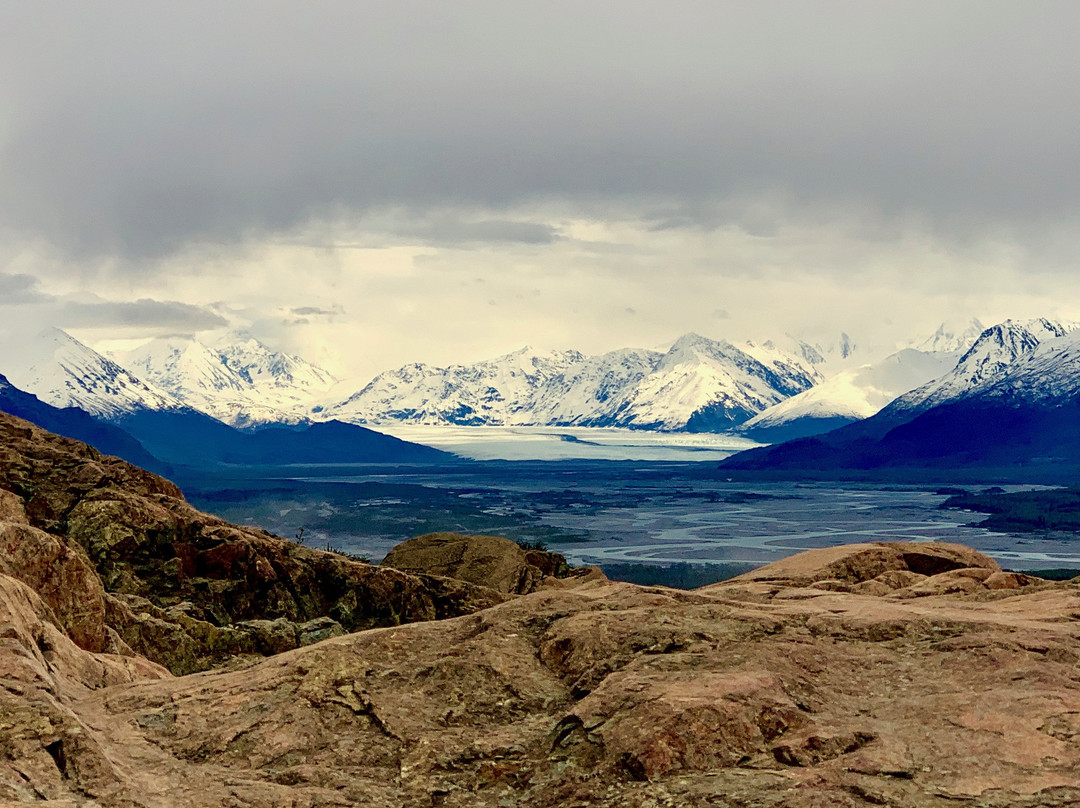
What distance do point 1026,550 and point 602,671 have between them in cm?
18545

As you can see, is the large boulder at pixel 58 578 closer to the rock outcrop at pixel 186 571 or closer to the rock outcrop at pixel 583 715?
the rock outcrop at pixel 583 715

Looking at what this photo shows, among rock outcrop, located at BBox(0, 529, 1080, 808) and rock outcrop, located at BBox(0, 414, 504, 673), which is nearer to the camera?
rock outcrop, located at BBox(0, 529, 1080, 808)

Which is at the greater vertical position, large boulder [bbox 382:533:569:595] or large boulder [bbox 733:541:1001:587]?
large boulder [bbox 733:541:1001:587]

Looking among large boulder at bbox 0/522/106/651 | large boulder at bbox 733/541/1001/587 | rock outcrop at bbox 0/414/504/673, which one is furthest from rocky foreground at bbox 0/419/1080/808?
large boulder at bbox 733/541/1001/587

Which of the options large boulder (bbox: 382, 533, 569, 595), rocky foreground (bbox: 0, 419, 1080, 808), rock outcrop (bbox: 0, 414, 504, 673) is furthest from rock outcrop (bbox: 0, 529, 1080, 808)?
large boulder (bbox: 382, 533, 569, 595)

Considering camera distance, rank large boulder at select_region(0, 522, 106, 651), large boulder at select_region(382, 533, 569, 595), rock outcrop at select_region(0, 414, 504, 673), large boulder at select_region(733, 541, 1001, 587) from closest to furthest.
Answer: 1. large boulder at select_region(0, 522, 106, 651)
2. rock outcrop at select_region(0, 414, 504, 673)
3. large boulder at select_region(733, 541, 1001, 587)
4. large boulder at select_region(382, 533, 569, 595)

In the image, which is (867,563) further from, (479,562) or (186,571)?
(186,571)

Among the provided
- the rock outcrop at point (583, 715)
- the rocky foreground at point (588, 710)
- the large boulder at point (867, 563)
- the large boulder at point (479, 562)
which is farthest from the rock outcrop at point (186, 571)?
the rock outcrop at point (583, 715)

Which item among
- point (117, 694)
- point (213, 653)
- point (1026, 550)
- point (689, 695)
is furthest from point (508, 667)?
point (1026, 550)

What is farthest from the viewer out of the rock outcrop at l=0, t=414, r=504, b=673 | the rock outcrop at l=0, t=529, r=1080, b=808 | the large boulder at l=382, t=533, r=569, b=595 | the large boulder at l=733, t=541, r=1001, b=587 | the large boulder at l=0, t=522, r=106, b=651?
the large boulder at l=382, t=533, r=569, b=595

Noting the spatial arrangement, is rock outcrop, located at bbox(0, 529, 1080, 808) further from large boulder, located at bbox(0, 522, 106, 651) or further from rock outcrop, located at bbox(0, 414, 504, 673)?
rock outcrop, located at bbox(0, 414, 504, 673)

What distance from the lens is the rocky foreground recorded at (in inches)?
525

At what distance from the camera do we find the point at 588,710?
15.2m

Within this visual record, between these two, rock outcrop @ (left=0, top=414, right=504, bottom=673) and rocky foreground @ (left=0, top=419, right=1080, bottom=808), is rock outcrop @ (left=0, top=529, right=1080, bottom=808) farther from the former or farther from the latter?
rock outcrop @ (left=0, top=414, right=504, bottom=673)
